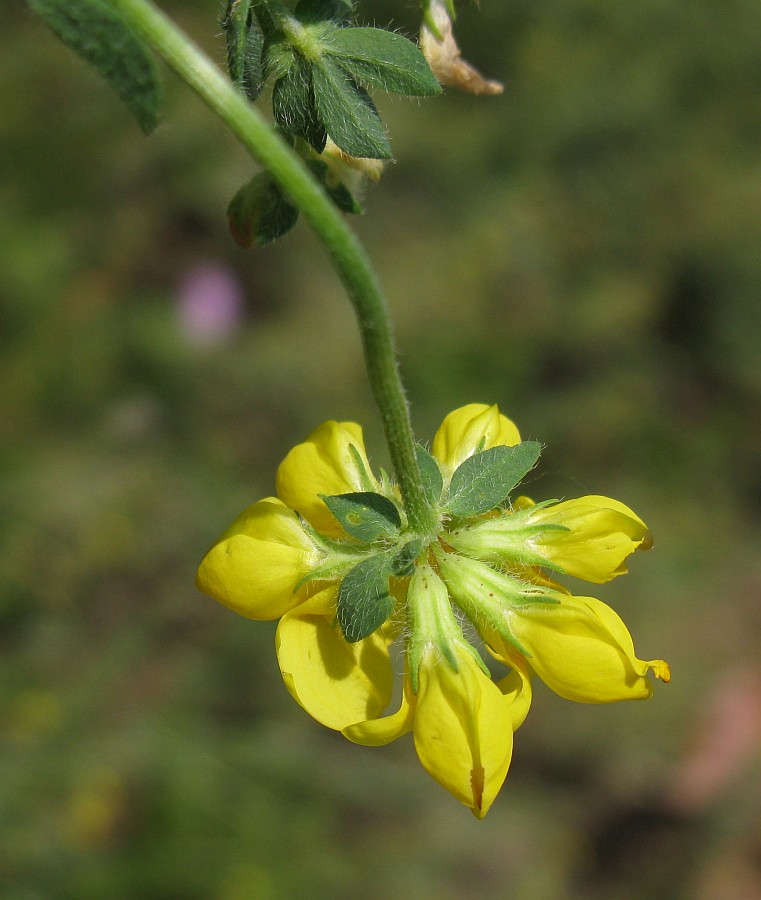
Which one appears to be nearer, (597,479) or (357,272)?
(357,272)

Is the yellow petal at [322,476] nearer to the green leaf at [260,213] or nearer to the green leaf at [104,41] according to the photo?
the green leaf at [260,213]

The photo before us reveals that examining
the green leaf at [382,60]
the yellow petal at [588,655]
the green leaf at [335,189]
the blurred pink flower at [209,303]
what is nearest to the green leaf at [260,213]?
the green leaf at [335,189]

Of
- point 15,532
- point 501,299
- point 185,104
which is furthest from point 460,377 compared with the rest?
point 15,532

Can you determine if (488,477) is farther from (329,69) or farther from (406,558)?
(329,69)

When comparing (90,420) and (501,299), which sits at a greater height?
(90,420)

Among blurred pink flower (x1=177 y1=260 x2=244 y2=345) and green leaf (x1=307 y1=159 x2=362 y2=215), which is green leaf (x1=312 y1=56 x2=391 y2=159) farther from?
blurred pink flower (x1=177 y1=260 x2=244 y2=345)

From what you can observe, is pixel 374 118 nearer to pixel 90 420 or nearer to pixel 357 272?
pixel 357 272

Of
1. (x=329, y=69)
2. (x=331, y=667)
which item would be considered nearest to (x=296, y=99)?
(x=329, y=69)
